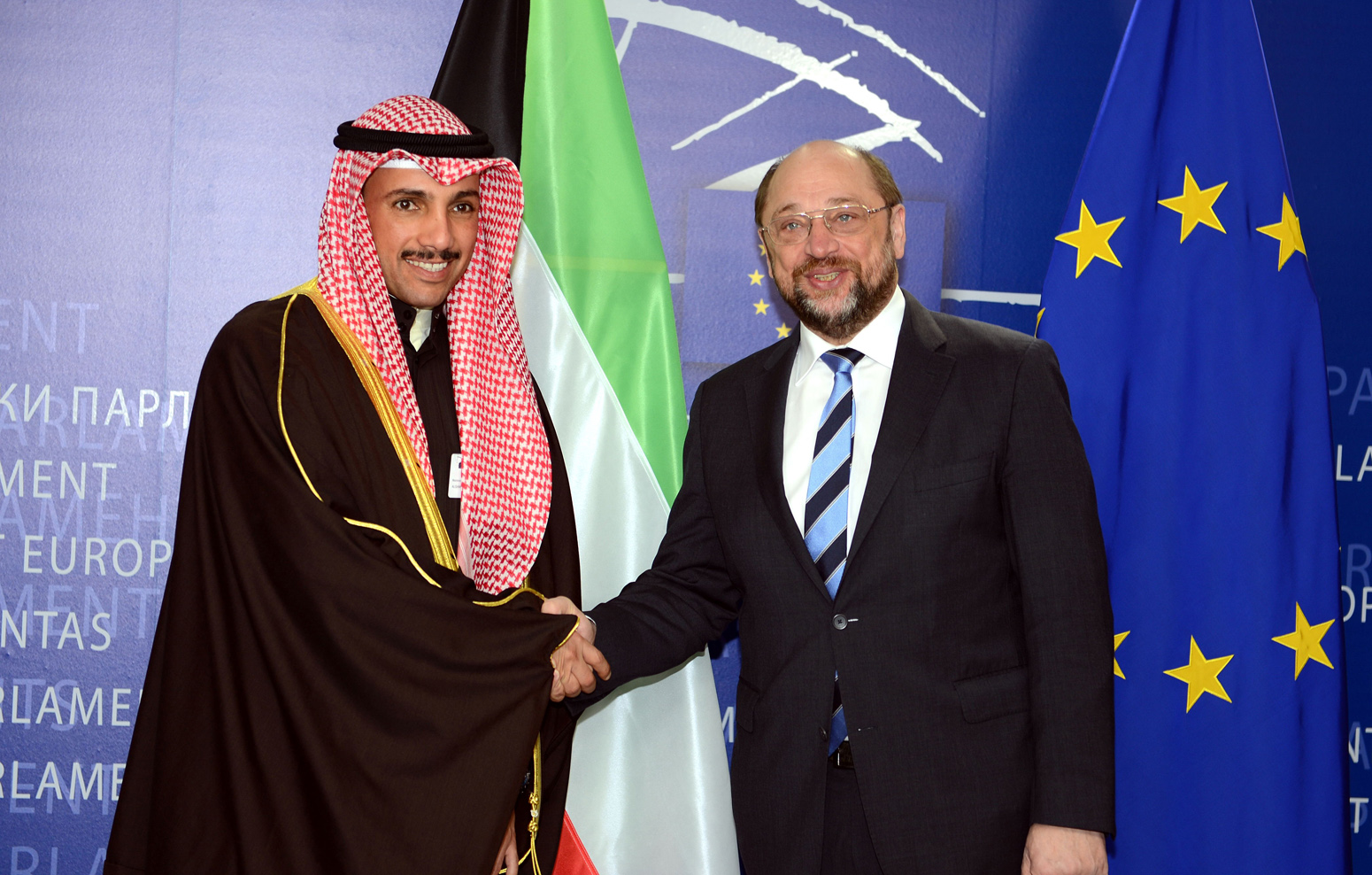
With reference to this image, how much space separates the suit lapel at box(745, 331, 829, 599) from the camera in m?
1.90

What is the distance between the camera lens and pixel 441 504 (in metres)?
1.97

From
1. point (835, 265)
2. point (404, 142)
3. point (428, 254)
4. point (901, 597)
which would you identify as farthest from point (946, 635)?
point (404, 142)

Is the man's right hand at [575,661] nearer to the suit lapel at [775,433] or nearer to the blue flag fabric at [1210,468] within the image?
the suit lapel at [775,433]

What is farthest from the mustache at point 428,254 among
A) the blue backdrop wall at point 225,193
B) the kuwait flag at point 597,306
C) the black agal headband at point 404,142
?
the blue backdrop wall at point 225,193

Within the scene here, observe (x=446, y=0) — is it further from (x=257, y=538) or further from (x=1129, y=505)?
A: (x=1129, y=505)

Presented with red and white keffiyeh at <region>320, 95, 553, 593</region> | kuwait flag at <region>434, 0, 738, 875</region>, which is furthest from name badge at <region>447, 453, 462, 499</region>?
kuwait flag at <region>434, 0, 738, 875</region>

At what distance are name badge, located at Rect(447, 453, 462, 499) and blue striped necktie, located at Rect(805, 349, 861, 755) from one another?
2.25 feet

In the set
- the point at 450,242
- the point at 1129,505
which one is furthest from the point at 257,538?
the point at 1129,505

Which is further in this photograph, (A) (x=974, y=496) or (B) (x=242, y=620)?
(A) (x=974, y=496)

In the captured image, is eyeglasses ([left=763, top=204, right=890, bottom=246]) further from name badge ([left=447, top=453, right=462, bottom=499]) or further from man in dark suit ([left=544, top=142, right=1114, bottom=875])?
name badge ([left=447, top=453, right=462, bottom=499])

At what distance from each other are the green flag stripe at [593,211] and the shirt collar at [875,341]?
1.42 feet

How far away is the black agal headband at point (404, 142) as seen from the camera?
6.38ft

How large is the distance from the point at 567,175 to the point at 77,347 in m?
1.43

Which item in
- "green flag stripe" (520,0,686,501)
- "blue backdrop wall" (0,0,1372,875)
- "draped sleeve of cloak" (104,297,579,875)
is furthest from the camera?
"blue backdrop wall" (0,0,1372,875)
